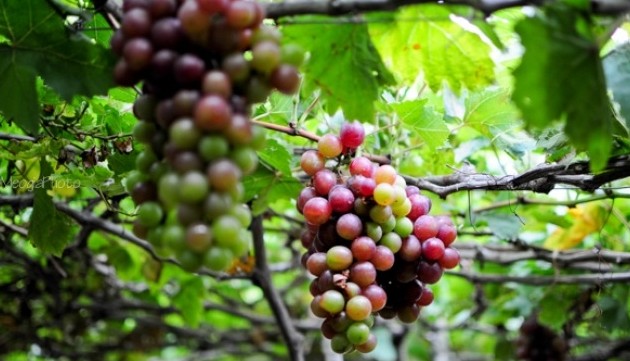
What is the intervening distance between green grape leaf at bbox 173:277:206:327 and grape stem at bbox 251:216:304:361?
1.43 ft

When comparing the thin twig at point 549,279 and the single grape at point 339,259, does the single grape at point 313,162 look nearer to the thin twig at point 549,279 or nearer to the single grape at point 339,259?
the single grape at point 339,259

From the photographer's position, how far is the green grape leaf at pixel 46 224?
4.30 ft

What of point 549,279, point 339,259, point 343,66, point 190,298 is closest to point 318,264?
point 339,259

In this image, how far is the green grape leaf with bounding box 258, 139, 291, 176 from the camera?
104 cm

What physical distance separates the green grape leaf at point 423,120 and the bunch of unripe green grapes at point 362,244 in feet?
0.48

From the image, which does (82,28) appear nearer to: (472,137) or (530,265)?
(472,137)

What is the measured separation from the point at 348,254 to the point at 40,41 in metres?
0.53

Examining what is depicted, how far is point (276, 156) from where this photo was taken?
41.8 inches

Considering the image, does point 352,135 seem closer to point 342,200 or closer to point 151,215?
point 342,200

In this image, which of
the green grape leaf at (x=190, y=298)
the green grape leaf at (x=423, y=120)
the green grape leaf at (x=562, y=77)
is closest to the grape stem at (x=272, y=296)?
the green grape leaf at (x=190, y=298)

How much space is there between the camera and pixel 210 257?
0.64 metres

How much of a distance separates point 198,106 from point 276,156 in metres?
0.43

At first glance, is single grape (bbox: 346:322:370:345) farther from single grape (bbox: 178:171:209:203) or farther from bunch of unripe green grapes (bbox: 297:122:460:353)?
single grape (bbox: 178:171:209:203)

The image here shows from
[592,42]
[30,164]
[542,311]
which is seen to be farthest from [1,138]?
[542,311]
